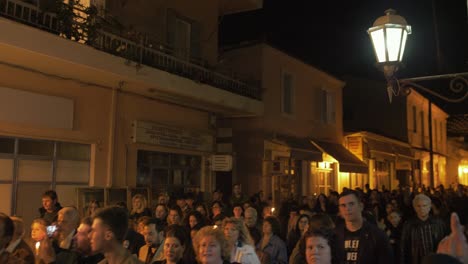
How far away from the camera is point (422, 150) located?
34.5 meters

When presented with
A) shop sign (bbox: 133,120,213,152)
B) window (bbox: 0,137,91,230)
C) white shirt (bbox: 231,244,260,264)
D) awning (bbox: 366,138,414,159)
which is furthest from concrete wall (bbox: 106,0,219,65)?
awning (bbox: 366,138,414,159)

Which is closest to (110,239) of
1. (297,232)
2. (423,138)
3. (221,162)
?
(297,232)

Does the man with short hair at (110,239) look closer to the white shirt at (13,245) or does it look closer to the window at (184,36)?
the white shirt at (13,245)

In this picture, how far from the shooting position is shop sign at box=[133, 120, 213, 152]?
43.4ft

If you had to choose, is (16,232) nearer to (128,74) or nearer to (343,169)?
(128,74)

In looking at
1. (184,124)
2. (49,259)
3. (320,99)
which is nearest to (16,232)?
(49,259)

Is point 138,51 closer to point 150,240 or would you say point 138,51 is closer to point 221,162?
point 221,162

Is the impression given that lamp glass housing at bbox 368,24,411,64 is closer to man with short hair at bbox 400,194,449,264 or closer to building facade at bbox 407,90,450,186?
man with short hair at bbox 400,194,449,264

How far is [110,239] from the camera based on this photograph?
3.52 meters

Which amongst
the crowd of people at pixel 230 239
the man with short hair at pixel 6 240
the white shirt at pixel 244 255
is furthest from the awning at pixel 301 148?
the man with short hair at pixel 6 240

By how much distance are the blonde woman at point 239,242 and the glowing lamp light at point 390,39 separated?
2.79 meters

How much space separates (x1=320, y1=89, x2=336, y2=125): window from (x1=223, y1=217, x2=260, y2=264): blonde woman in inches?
683

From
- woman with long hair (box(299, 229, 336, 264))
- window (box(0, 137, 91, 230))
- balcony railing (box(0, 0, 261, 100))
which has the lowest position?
woman with long hair (box(299, 229, 336, 264))

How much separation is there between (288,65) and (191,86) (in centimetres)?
710
